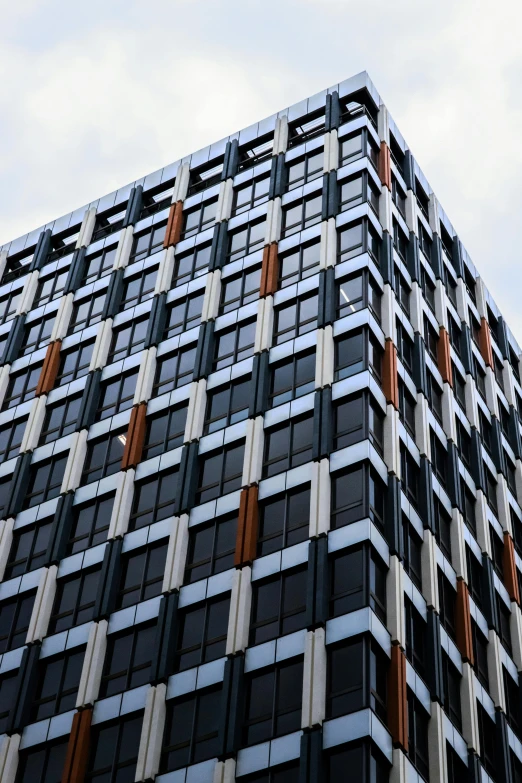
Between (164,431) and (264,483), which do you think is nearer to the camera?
(264,483)

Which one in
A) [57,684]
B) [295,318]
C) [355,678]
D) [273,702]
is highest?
[295,318]

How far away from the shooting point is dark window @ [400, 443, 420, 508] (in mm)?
56594

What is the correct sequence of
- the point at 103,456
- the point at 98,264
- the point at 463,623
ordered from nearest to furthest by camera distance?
the point at 463,623, the point at 103,456, the point at 98,264

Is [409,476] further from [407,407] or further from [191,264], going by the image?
[191,264]

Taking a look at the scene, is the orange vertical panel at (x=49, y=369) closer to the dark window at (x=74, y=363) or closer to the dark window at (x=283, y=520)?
the dark window at (x=74, y=363)

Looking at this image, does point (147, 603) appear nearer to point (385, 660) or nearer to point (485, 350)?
point (385, 660)

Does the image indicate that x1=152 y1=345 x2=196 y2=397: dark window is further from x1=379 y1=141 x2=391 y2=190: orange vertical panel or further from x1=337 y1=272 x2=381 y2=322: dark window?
x1=379 y1=141 x2=391 y2=190: orange vertical panel

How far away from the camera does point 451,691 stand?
53.3 metres

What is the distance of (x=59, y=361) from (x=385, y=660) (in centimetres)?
3253

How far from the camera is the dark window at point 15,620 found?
56750 mm

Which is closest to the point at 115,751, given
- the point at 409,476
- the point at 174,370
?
the point at 409,476

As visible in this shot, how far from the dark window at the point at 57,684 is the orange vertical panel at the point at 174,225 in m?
29.2

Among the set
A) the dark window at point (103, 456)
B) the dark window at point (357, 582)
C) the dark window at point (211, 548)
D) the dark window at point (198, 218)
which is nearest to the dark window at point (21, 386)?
the dark window at point (103, 456)

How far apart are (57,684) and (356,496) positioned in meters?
16.1
